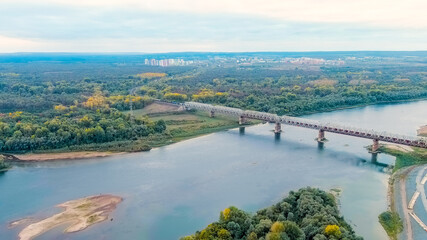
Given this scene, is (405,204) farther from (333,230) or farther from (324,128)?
(324,128)

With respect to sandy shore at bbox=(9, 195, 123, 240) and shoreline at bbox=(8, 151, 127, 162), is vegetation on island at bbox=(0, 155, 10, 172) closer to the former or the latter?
shoreline at bbox=(8, 151, 127, 162)

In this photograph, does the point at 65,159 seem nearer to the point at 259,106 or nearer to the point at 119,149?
the point at 119,149

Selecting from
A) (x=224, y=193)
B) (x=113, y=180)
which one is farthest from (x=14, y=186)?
(x=224, y=193)

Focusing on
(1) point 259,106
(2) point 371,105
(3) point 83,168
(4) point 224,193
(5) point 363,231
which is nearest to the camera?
(5) point 363,231

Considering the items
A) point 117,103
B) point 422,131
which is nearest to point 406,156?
point 422,131

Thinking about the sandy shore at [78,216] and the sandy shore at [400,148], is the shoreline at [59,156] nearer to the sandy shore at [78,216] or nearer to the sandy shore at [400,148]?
the sandy shore at [78,216]

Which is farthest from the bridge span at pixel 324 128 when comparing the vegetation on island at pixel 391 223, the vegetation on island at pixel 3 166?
the vegetation on island at pixel 3 166

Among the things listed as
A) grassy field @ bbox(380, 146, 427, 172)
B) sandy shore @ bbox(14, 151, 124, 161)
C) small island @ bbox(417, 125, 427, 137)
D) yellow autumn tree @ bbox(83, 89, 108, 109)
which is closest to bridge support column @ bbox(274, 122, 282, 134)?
grassy field @ bbox(380, 146, 427, 172)
